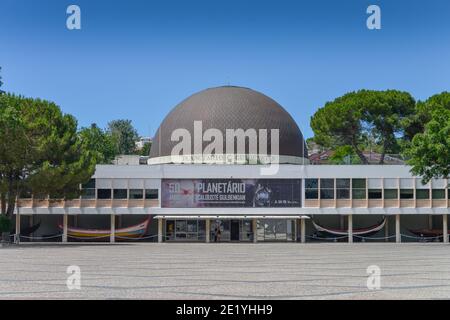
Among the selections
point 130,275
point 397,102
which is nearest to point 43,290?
point 130,275

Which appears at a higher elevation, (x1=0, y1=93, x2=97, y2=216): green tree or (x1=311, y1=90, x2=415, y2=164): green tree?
(x1=311, y1=90, x2=415, y2=164): green tree

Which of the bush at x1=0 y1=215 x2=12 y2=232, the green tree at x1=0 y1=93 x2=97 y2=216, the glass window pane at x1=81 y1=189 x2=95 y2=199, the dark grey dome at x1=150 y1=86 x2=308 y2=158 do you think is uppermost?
the dark grey dome at x1=150 y1=86 x2=308 y2=158

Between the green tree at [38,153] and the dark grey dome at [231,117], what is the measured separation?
14.2 metres

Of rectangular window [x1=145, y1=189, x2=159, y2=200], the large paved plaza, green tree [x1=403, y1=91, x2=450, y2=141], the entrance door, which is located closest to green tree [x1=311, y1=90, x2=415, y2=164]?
green tree [x1=403, y1=91, x2=450, y2=141]

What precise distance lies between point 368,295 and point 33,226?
4299 cm

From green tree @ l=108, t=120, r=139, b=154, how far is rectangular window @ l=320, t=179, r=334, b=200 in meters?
65.0

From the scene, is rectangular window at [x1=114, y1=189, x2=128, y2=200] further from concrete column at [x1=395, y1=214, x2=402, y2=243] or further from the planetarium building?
concrete column at [x1=395, y1=214, x2=402, y2=243]

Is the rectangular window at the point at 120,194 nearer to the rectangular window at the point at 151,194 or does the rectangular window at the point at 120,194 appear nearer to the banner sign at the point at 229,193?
the rectangular window at the point at 151,194

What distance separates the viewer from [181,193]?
175ft

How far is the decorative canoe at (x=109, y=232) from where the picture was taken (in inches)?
2057

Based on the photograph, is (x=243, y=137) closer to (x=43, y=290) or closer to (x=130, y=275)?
(x=130, y=275)

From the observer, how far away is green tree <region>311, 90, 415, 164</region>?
70.6 meters

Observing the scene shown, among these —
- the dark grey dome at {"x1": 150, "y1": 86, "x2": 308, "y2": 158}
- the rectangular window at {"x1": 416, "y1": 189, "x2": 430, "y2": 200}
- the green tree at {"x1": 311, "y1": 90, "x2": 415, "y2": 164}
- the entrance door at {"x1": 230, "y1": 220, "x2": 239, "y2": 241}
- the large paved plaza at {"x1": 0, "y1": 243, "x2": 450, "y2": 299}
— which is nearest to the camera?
the large paved plaza at {"x1": 0, "y1": 243, "x2": 450, "y2": 299}
